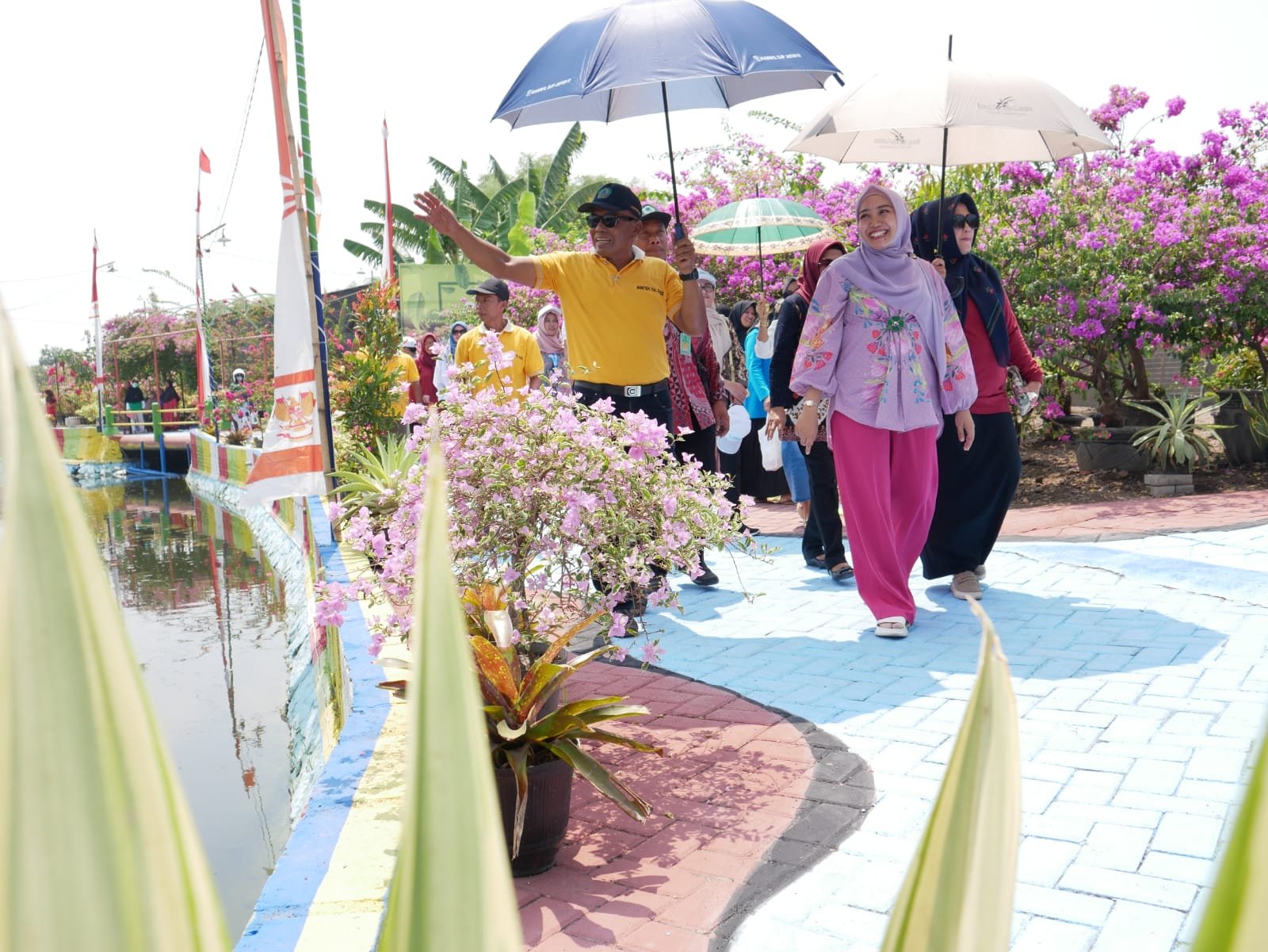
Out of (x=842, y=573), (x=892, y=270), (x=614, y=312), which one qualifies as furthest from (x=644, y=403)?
(x=842, y=573)

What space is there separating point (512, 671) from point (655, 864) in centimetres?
63

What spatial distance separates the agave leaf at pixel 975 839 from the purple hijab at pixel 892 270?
4.92m

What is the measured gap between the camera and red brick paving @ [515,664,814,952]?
2650mm

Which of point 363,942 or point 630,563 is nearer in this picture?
point 363,942

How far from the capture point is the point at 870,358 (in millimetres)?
5344

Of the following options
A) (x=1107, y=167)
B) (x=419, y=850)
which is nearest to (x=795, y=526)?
(x=1107, y=167)

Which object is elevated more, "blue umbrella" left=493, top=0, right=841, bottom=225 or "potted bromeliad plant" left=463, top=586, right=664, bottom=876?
"blue umbrella" left=493, top=0, right=841, bottom=225

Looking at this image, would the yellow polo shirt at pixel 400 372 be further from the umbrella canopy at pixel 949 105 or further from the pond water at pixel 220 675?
the umbrella canopy at pixel 949 105

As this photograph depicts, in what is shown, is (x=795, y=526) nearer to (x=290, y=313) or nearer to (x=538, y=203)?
(x=290, y=313)

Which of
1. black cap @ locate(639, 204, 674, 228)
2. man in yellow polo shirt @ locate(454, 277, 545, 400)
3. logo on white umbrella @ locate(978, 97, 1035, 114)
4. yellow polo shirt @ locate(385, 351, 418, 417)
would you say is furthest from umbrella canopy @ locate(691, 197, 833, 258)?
logo on white umbrella @ locate(978, 97, 1035, 114)

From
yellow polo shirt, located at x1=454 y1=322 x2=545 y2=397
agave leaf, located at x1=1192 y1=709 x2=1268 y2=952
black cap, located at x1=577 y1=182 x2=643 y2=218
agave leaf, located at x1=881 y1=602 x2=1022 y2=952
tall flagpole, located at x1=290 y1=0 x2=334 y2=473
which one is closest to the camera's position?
agave leaf, located at x1=1192 y1=709 x2=1268 y2=952

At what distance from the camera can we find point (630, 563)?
11.4 ft

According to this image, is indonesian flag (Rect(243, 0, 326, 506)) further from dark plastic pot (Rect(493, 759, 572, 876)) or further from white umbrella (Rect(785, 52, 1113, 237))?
dark plastic pot (Rect(493, 759, 572, 876))

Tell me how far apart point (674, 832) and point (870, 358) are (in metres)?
2.84
